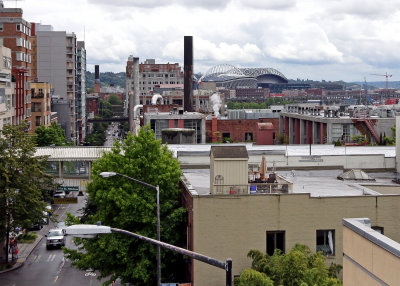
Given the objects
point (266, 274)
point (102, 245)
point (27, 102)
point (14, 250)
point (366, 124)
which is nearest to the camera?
point (266, 274)

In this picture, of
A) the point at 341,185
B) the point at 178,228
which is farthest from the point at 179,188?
the point at 341,185

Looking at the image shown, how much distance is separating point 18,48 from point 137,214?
80.2 meters

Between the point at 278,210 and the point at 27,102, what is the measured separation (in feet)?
293

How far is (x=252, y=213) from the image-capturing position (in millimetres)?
37219

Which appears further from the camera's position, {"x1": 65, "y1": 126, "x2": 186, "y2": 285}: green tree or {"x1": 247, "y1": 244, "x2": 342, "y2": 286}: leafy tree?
{"x1": 65, "y1": 126, "x2": 186, "y2": 285}: green tree

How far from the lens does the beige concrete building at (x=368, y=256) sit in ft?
50.9

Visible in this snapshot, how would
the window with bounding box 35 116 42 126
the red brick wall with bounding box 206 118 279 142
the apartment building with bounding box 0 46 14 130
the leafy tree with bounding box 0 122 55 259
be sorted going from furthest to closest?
the window with bounding box 35 116 42 126 < the red brick wall with bounding box 206 118 279 142 < the apartment building with bounding box 0 46 14 130 < the leafy tree with bounding box 0 122 55 259

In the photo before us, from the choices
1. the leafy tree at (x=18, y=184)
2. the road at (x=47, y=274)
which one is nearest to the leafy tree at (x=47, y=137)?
the road at (x=47, y=274)

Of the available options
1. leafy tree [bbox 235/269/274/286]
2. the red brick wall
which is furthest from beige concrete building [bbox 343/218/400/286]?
the red brick wall

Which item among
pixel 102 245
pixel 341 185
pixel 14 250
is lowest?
pixel 14 250

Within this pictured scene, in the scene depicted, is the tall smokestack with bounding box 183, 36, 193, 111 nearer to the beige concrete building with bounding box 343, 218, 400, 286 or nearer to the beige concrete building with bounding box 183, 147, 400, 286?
the beige concrete building with bounding box 183, 147, 400, 286

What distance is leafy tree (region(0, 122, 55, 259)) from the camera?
2248 inches

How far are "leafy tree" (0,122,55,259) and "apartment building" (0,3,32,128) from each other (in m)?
50.6

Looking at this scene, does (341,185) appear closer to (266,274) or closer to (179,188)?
(179,188)
